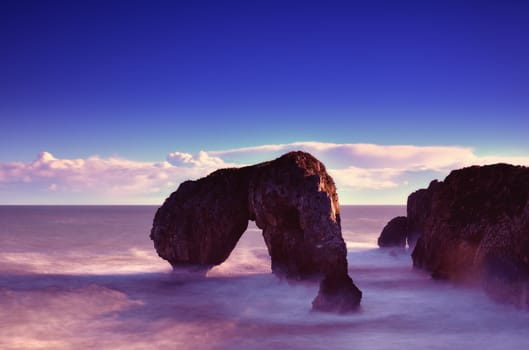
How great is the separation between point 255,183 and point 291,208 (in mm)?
3640

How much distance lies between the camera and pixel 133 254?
48062mm

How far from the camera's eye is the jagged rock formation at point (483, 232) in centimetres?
2358

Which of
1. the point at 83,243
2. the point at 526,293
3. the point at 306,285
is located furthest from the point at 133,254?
the point at 526,293

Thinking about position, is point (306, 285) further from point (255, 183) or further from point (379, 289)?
point (255, 183)

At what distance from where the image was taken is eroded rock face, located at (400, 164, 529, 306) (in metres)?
23.6

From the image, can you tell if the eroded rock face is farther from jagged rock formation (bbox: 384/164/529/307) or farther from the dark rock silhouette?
the dark rock silhouette

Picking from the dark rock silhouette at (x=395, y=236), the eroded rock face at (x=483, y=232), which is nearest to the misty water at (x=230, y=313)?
the eroded rock face at (x=483, y=232)

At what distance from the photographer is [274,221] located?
97.1ft

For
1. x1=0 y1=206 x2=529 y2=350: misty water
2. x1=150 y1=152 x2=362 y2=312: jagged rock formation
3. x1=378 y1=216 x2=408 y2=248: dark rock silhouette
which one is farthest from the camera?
x1=378 y1=216 x2=408 y2=248: dark rock silhouette

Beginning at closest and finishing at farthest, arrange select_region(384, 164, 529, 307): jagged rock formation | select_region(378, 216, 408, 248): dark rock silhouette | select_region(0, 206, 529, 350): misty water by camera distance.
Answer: select_region(0, 206, 529, 350): misty water, select_region(384, 164, 529, 307): jagged rock formation, select_region(378, 216, 408, 248): dark rock silhouette

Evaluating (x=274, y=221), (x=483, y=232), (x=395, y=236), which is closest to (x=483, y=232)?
(x=483, y=232)

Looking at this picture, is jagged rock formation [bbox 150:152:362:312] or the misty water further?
jagged rock formation [bbox 150:152:362:312]

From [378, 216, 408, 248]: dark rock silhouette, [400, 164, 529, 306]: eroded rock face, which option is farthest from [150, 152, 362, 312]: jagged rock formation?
[378, 216, 408, 248]: dark rock silhouette

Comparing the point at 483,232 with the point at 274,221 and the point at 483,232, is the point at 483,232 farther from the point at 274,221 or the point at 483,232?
the point at 274,221
